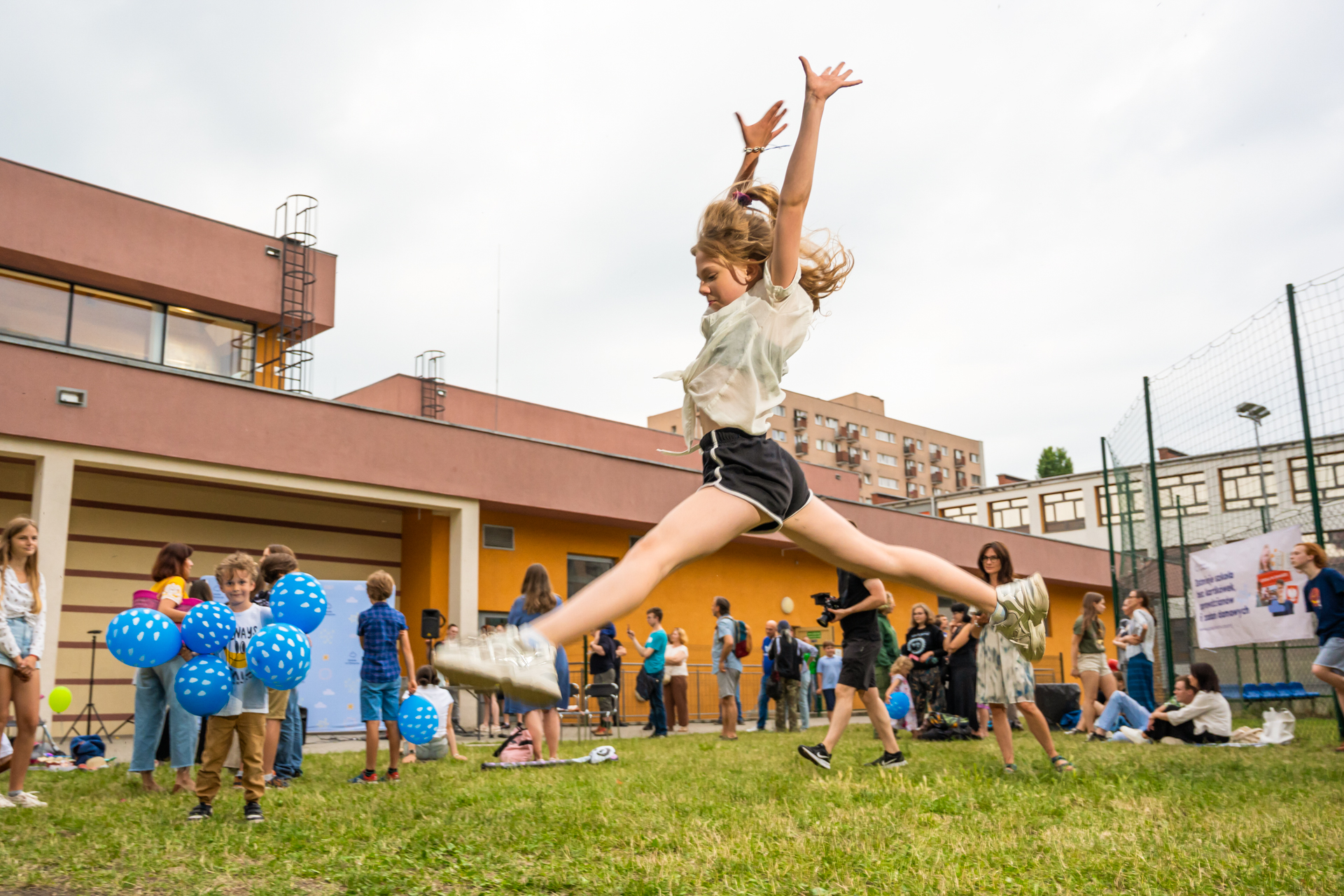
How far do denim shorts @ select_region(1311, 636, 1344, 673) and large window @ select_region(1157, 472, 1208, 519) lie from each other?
8440 millimetres

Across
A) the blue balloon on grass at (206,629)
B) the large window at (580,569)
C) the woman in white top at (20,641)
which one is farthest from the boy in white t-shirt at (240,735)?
the large window at (580,569)

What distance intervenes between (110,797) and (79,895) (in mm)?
3354

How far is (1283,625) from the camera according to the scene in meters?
12.0

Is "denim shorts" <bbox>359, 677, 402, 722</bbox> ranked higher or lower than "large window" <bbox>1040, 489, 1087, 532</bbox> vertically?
lower

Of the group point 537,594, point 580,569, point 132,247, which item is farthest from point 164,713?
point 132,247

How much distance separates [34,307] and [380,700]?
15597 millimetres

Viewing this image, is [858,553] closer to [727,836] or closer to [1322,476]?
[727,836]

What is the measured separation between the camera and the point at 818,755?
709 centimetres

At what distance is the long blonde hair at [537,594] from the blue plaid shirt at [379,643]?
1153mm

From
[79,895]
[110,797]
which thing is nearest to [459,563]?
[110,797]

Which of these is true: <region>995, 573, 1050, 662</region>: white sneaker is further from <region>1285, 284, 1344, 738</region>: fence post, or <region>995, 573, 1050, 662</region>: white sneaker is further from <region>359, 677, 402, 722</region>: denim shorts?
<region>1285, 284, 1344, 738</region>: fence post

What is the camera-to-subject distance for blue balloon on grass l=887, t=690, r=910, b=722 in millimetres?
13266

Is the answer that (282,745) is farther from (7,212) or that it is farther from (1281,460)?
(7,212)

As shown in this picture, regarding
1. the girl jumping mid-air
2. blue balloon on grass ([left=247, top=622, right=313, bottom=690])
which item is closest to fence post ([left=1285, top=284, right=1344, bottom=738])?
the girl jumping mid-air
